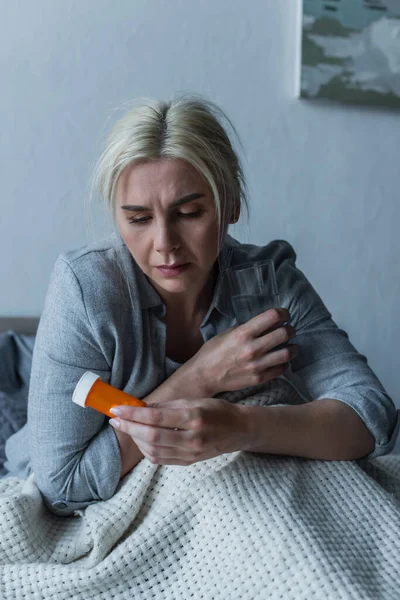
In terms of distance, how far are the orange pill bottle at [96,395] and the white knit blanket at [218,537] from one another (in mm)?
167

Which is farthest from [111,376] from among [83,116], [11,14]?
[11,14]

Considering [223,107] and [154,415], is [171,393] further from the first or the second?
[223,107]

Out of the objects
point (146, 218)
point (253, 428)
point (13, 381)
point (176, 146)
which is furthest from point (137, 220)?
point (13, 381)

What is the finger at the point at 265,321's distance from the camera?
1071 mm

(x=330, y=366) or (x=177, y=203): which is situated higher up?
(x=177, y=203)

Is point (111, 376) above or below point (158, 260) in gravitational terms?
below

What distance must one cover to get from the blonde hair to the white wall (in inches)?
28.1

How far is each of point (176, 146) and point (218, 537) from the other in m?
0.53

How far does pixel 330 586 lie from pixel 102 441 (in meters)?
Result: 0.41

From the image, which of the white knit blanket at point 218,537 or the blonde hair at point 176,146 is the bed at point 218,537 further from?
the blonde hair at point 176,146

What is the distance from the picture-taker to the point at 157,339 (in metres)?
1.19

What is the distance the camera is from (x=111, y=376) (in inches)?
45.1

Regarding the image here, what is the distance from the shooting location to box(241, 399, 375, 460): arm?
1044 millimetres

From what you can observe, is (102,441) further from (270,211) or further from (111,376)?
(270,211)
